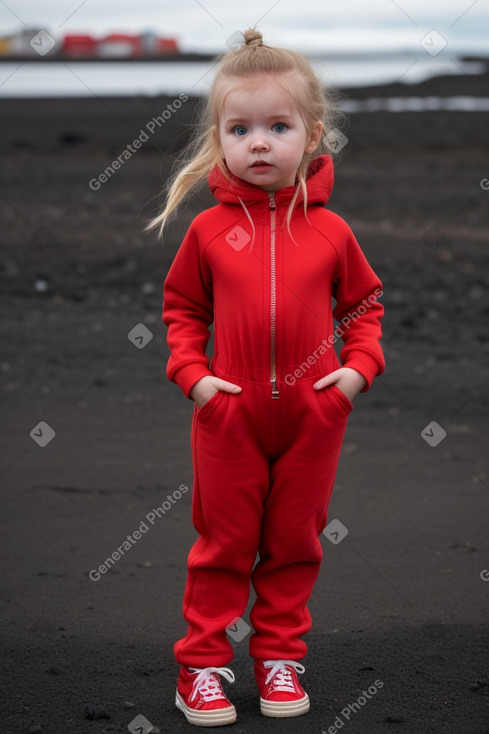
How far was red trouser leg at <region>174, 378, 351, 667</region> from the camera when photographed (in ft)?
9.29

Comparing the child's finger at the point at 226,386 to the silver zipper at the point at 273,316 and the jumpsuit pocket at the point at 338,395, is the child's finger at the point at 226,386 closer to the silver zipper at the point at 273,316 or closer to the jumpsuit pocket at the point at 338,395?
the silver zipper at the point at 273,316

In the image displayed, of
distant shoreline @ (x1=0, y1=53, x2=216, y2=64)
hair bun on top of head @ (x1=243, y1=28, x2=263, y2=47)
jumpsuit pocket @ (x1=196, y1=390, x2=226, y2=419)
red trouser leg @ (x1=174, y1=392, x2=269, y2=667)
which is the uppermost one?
distant shoreline @ (x1=0, y1=53, x2=216, y2=64)

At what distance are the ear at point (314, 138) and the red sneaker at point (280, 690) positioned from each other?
1438mm

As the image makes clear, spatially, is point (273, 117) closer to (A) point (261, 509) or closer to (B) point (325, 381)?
(B) point (325, 381)

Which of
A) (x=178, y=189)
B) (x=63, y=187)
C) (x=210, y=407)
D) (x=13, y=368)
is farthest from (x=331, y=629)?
(x=63, y=187)

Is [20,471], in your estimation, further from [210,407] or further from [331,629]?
[210,407]

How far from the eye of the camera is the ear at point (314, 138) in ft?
9.46

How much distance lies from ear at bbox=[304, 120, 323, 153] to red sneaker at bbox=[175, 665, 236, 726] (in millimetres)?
1466

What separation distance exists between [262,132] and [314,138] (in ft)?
0.64

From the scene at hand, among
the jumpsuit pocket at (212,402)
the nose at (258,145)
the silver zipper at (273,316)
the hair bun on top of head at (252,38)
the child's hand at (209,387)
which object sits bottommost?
the jumpsuit pocket at (212,402)

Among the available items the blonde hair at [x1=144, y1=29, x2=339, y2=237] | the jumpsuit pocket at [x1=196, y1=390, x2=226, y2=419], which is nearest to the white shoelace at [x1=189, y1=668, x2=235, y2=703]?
the jumpsuit pocket at [x1=196, y1=390, x2=226, y2=419]

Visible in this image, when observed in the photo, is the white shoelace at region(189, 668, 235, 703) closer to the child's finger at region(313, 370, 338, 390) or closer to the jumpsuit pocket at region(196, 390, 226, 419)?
the jumpsuit pocket at region(196, 390, 226, 419)

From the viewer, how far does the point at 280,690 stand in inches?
119

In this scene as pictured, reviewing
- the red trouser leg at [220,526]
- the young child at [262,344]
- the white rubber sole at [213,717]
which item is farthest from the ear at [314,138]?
the white rubber sole at [213,717]
